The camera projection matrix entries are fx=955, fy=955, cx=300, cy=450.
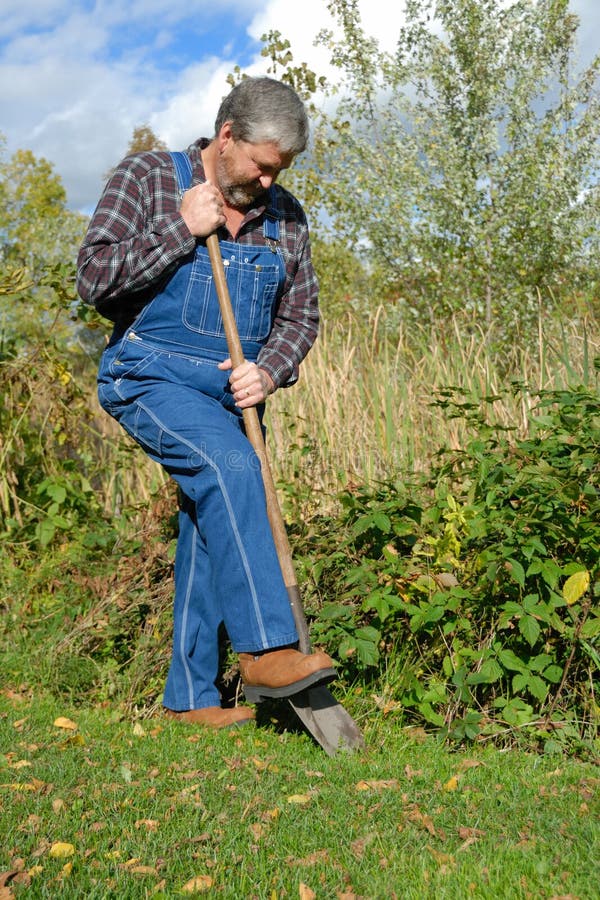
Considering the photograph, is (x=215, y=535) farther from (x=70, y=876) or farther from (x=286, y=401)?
(x=286, y=401)

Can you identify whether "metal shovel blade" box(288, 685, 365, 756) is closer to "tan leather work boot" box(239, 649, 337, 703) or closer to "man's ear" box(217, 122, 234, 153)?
"tan leather work boot" box(239, 649, 337, 703)

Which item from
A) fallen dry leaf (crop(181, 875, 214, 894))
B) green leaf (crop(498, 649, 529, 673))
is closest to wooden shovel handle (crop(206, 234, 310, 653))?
green leaf (crop(498, 649, 529, 673))

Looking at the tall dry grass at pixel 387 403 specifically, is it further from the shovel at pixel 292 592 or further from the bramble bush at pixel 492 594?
the shovel at pixel 292 592

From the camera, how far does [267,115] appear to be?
11.6 feet

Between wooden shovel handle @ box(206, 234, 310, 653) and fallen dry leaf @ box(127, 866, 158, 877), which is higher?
wooden shovel handle @ box(206, 234, 310, 653)

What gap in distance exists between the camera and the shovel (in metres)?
3.37

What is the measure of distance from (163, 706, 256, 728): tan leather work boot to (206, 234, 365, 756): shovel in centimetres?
49

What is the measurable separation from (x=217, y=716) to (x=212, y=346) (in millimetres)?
1478

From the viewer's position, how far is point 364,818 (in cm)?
272

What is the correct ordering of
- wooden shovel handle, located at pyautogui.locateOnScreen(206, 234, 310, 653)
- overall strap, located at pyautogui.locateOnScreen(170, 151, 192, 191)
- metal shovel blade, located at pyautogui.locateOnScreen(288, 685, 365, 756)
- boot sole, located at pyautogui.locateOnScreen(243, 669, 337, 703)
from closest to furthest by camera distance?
boot sole, located at pyautogui.locateOnScreen(243, 669, 337, 703) < metal shovel blade, located at pyautogui.locateOnScreen(288, 685, 365, 756) < wooden shovel handle, located at pyautogui.locateOnScreen(206, 234, 310, 653) < overall strap, located at pyautogui.locateOnScreen(170, 151, 192, 191)

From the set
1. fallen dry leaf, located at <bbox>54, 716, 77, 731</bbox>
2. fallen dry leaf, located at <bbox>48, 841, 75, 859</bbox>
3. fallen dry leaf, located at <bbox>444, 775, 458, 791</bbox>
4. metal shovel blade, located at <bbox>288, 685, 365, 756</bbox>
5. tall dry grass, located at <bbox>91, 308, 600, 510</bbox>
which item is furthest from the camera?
tall dry grass, located at <bbox>91, 308, 600, 510</bbox>

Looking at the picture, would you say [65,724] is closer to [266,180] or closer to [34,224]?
[266,180]

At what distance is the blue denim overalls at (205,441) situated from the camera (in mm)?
3375

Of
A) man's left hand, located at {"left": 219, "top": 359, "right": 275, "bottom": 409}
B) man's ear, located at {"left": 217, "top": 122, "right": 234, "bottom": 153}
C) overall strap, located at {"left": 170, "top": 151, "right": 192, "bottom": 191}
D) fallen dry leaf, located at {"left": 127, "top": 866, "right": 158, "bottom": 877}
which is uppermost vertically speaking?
man's ear, located at {"left": 217, "top": 122, "right": 234, "bottom": 153}
